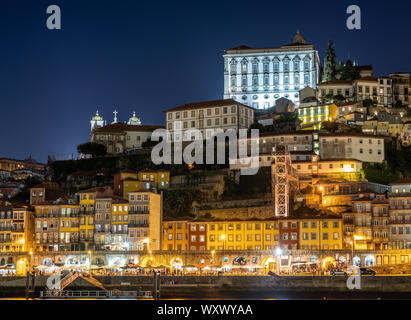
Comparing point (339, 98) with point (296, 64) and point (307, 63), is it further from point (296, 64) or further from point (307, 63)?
point (296, 64)

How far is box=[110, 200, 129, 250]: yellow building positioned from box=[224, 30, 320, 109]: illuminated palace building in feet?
165

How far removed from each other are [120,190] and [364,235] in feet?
102

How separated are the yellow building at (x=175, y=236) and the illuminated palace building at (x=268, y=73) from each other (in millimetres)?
51186

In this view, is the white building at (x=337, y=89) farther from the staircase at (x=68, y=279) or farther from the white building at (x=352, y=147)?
the staircase at (x=68, y=279)

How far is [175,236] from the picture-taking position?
86562mm

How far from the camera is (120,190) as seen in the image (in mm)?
96438

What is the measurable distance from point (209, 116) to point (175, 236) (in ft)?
120

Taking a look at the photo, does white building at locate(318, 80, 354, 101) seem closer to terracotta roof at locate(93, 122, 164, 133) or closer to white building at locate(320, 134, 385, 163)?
white building at locate(320, 134, 385, 163)

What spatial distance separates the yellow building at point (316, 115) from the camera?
11312cm

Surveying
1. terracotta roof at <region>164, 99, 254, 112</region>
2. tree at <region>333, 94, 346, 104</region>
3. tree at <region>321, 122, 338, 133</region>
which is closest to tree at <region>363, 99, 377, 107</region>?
tree at <region>333, 94, 346, 104</region>

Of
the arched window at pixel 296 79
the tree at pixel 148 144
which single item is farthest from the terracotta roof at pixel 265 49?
the tree at pixel 148 144

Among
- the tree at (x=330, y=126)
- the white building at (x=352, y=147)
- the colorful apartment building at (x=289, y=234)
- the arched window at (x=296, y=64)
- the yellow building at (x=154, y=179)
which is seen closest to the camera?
the colorful apartment building at (x=289, y=234)
